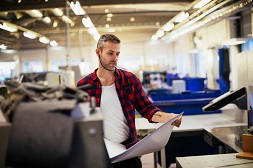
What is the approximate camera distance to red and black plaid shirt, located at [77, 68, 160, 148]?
1941mm

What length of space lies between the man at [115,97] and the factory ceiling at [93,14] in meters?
1.61

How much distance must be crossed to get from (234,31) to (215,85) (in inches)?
94.5

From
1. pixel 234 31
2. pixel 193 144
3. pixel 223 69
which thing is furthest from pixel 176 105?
pixel 234 31

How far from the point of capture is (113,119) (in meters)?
1.91

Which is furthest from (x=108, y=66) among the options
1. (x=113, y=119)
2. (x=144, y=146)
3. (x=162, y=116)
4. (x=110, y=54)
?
(x=144, y=146)

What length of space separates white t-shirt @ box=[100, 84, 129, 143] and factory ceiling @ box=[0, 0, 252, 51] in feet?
5.72

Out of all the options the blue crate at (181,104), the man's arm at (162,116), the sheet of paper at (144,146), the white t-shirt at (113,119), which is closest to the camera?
the sheet of paper at (144,146)

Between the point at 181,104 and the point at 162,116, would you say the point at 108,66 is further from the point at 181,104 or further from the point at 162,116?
the point at 181,104

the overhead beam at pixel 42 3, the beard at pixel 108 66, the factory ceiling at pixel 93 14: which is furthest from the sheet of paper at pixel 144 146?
the overhead beam at pixel 42 3

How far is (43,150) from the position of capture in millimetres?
975

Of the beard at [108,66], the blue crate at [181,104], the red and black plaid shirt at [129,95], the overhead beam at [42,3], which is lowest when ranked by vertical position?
the blue crate at [181,104]

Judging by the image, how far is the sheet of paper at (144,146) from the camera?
1.50m

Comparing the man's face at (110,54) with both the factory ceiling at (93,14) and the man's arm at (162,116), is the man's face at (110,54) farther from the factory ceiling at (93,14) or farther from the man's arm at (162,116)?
the factory ceiling at (93,14)

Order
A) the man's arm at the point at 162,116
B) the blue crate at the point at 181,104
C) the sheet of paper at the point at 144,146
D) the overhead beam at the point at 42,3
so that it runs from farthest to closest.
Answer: the overhead beam at the point at 42,3 < the blue crate at the point at 181,104 < the man's arm at the point at 162,116 < the sheet of paper at the point at 144,146
